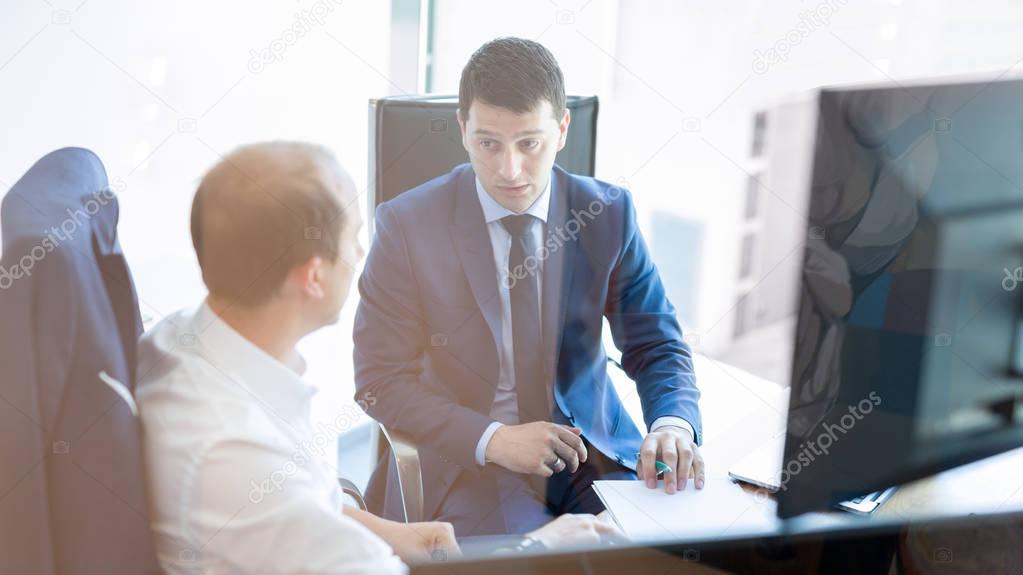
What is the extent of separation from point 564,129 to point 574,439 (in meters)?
0.37

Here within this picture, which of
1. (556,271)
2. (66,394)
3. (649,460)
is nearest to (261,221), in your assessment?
(66,394)

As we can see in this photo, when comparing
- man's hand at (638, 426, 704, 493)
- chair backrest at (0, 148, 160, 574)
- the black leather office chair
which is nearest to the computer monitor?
man's hand at (638, 426, 704, 493)

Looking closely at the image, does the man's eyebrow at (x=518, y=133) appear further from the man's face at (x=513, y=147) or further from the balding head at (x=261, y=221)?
the balding head at (x=261, y=221)

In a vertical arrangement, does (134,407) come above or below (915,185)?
below

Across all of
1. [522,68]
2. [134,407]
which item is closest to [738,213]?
[522,68]

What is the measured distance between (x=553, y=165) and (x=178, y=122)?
41cm

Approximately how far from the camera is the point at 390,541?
31.2 inches

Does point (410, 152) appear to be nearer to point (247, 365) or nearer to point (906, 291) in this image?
point (247, 365)

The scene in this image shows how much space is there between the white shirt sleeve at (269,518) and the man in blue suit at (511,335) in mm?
271

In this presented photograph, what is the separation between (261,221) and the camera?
65 cm

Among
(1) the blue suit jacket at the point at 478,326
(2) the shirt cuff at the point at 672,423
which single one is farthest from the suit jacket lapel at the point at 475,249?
(2) the shirt cuff at the point at 672,423

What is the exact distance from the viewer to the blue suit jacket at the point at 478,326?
36.0 inches

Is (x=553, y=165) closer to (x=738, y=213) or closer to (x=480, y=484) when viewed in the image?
(x=480, y=484)

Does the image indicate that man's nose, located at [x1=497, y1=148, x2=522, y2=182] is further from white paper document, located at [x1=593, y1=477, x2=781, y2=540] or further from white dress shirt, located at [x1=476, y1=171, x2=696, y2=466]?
white paper document, located at [x1=593, y1=477, x2=781, y2=540]
